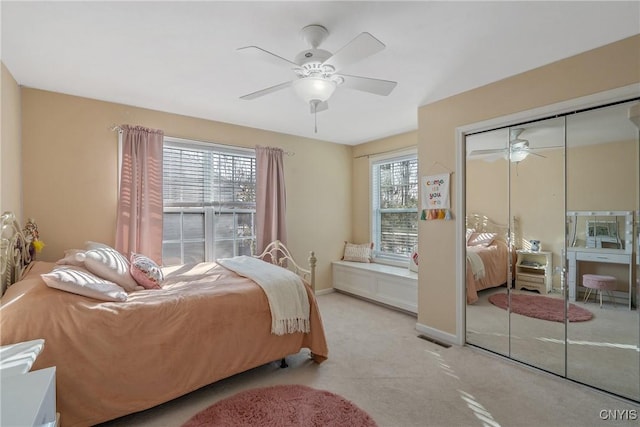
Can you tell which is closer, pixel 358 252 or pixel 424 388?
pixel 424 388

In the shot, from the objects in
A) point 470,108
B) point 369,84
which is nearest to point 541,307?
point 470,108

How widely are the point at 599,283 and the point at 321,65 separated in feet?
8.54

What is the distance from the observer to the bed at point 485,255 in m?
2.81

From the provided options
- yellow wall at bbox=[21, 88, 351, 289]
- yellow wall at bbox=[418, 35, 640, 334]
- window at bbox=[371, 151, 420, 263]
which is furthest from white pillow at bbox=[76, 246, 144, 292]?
window at bbox=[371, 151, 420, 263]

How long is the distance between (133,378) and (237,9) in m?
2.33

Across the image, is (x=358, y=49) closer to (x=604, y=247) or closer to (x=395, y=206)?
(x=604, y=247)

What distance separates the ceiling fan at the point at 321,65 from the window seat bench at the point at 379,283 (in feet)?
8.58

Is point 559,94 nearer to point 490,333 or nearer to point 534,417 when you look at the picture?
point 490,333

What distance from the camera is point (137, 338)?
1931 millimetres

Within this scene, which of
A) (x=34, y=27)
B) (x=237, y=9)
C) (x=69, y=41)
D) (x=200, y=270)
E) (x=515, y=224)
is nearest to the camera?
(x=237, y=9)

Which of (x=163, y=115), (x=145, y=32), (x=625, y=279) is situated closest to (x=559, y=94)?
(x=625, y=279)

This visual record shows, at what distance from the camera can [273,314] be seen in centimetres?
242

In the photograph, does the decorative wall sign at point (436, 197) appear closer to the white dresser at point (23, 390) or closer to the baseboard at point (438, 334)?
the baseboard at point (438, 334)

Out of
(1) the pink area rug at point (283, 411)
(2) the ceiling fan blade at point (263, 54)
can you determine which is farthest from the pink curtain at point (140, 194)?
(2) the ceiling fan blade at point (263, 54)
